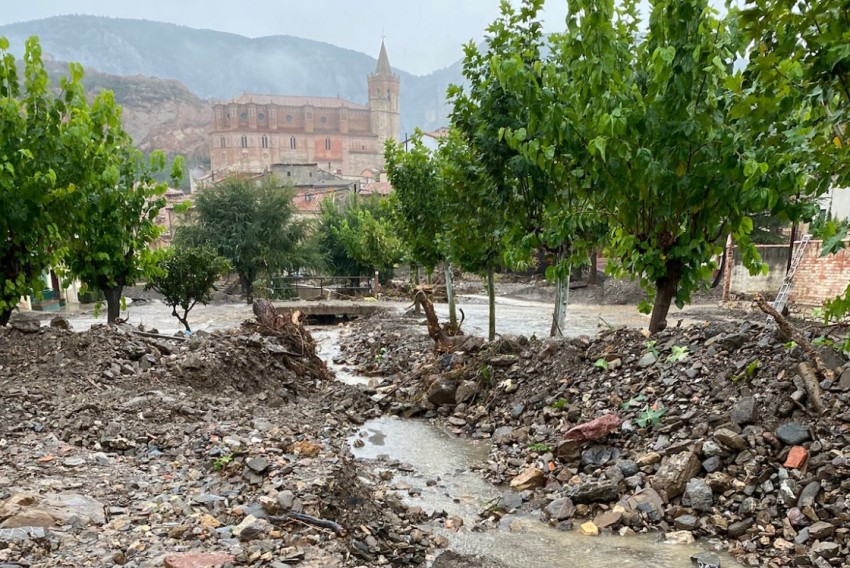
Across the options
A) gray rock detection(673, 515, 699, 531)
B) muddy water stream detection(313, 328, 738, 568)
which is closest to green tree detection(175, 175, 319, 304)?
muddy water stream detection(313, 328, 738, 568)

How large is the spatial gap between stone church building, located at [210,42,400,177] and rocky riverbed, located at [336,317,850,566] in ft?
282

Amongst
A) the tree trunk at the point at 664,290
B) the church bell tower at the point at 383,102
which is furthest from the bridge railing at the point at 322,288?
the church bell tower at the point at 383,102

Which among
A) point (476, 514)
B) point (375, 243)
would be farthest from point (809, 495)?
point (375, 243)

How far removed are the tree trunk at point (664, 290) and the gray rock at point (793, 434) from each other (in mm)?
2141

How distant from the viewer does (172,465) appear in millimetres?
4754

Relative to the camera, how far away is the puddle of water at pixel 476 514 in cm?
384

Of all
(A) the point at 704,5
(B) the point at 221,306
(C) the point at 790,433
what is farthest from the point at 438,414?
(B) the point at 221,306

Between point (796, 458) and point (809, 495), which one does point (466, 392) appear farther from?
point (809, 495)

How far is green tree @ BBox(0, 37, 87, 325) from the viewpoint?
728cm

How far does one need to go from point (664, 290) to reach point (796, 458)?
2557 mm

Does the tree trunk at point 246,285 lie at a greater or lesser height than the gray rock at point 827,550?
greater

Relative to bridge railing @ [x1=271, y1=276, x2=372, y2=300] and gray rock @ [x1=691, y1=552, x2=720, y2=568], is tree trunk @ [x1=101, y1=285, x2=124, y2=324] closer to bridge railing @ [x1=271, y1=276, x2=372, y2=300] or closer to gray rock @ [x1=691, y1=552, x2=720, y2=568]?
gray rock @ [x1=691, y1=552, x2=720, y2=568]

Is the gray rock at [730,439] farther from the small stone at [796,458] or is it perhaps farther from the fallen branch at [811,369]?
the fallen branch at [811,369]

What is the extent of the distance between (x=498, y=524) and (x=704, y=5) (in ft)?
16.2
